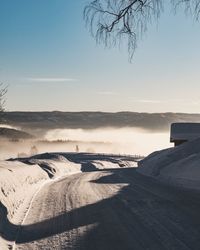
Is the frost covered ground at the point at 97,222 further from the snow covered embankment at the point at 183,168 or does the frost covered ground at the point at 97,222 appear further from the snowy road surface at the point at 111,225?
the snow covered embankment at the point at 183,168

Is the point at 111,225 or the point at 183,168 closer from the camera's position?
the point at 111,225

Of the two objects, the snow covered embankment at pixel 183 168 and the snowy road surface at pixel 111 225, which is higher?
the snowy road surface at pixel 111 225

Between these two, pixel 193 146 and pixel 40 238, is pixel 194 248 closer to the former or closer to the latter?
pixel 40 238

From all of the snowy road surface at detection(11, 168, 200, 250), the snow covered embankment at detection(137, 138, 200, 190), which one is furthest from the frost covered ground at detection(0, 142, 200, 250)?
the snow covered embankment at detection(137, 138, 200, 190)

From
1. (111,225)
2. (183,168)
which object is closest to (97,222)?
(111,225)

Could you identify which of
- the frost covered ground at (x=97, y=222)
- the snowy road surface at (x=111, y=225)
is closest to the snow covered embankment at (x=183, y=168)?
the frost covered ground at (x=97, y=222)

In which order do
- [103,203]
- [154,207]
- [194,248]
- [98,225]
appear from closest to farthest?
1. [194,248]
2. [98,225]
3. [154,207]
4. [103,203]

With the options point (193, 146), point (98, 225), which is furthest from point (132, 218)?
point (193, 146)

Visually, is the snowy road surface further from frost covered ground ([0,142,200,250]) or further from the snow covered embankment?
the snow covered embankment

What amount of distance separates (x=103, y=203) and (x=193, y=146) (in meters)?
30.7

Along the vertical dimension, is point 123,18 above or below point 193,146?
above

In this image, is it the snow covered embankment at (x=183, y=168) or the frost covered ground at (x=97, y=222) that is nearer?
the frost covered ground at (x=97, y=222)

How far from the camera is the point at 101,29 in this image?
31.5 feet

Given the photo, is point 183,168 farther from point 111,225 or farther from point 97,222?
point 111,225
